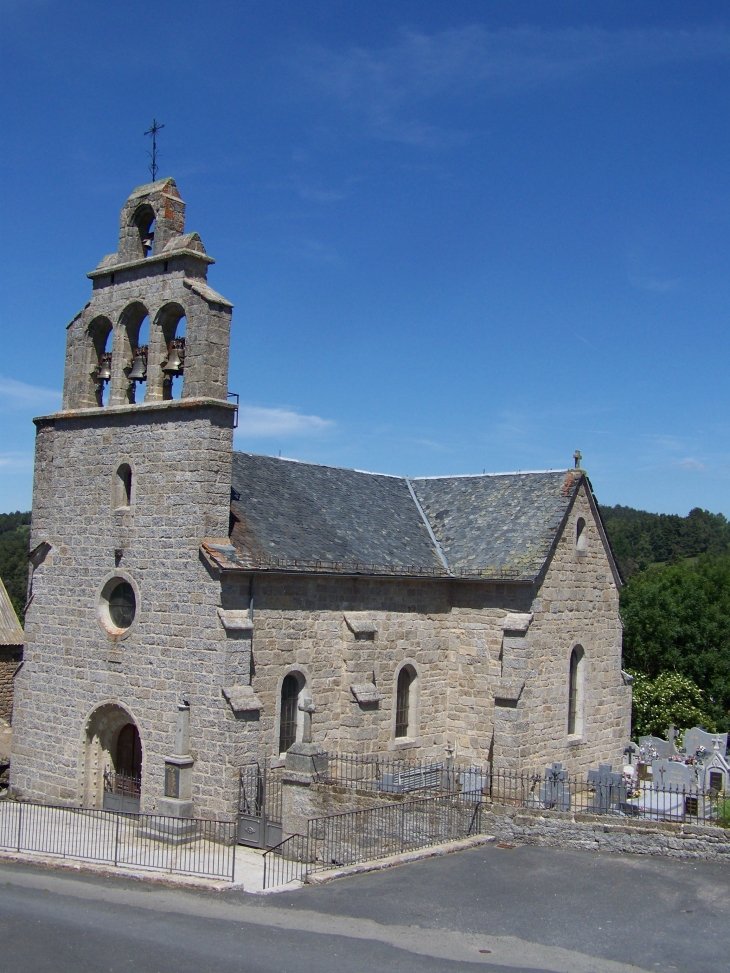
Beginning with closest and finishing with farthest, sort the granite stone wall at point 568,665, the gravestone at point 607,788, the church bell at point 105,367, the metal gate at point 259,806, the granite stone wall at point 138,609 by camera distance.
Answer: the metal gate at point 259,806, the granite stone wall at point 138,609, the gravestone at point 607,788, the church bell at point 105,367, the granite stone wall at point 568,665

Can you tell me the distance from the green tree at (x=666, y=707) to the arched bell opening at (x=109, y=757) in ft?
60.4

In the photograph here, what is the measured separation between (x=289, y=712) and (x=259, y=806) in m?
2.57

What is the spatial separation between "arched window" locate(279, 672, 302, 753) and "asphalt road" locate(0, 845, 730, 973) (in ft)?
17.7

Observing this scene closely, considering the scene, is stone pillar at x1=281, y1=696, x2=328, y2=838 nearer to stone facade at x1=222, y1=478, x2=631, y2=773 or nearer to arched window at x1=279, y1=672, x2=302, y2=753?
stone facade at x1=222, y1=478, x2=631, y2=773

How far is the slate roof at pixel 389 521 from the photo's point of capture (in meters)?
23.4

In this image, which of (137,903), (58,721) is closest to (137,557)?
(58,721)

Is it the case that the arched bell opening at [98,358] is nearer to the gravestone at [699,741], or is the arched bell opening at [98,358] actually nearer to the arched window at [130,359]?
the arched window at [130,359]

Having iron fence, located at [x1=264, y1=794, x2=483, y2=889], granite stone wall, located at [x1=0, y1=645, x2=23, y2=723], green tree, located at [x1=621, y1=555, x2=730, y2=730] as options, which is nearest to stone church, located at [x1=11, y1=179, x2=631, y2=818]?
iron fence, located at [x1=264, y1=794, x2=483, y2=889]

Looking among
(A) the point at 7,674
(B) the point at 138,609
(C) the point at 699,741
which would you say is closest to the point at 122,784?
(B) the point at 138,609

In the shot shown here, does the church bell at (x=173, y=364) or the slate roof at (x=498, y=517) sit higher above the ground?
the church bell at (x=173, y=364)

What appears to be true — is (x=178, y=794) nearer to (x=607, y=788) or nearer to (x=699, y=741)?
(x=607, y=788)

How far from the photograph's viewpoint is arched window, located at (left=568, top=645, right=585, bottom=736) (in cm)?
2745

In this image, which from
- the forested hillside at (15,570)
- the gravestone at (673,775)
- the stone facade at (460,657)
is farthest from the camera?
the forested hillside at (15,570)

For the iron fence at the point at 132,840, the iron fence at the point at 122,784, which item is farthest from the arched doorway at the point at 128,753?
the iron fence at the point at 132,840
